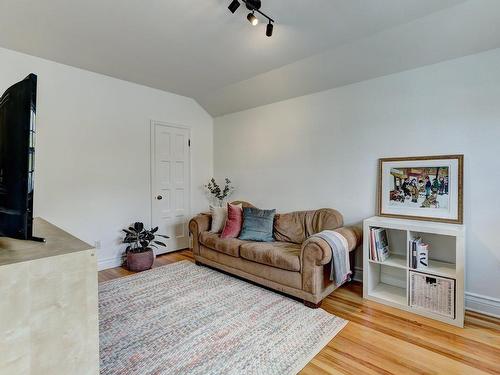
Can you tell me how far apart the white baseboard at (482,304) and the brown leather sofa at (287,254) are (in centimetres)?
103

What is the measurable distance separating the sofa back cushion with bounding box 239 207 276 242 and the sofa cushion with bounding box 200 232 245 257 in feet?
0.55

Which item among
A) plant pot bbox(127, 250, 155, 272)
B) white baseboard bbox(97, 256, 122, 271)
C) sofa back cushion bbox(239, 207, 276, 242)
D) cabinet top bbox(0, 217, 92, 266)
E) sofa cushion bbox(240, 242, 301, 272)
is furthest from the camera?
white baseboard bbox(97, 256, 122, 271)

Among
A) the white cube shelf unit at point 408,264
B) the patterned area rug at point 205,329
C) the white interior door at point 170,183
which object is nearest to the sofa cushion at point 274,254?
the patterned area rug at point 205,329

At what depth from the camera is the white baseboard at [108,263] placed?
11.4 ft

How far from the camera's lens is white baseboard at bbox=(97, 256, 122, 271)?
11.4 ft

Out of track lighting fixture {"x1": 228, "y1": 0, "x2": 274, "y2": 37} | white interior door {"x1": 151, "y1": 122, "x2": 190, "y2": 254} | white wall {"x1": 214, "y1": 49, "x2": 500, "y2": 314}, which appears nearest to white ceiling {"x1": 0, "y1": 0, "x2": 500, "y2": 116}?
track lighting fixture {"x1": 228, "y1": 0, "x2": 274, "y2": 37}

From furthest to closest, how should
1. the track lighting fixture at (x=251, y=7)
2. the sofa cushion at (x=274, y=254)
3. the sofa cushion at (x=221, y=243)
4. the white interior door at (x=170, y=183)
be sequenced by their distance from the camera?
the white interior door at (x=170, y=183), the sofa cushion at (x=221, y=243), the sofa cushion at (x=274, y=254), the track lighting fixture at (x=251, y=7)

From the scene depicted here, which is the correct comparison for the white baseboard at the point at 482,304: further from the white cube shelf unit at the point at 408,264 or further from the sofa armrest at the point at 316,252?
the sofa armrest at the point at 316,252

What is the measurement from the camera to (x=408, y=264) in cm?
238

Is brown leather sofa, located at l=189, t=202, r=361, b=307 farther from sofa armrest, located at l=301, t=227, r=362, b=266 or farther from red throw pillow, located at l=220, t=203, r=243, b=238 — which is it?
red throw pillow, located at l=220, t=203, r=243, b=238

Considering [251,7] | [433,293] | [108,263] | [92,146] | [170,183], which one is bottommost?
[108,263]

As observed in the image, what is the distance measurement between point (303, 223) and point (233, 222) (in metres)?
0.87

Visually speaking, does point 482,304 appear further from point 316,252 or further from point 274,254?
point 274,254

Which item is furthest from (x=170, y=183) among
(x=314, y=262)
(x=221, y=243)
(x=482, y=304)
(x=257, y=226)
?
(x=482, y=304)
